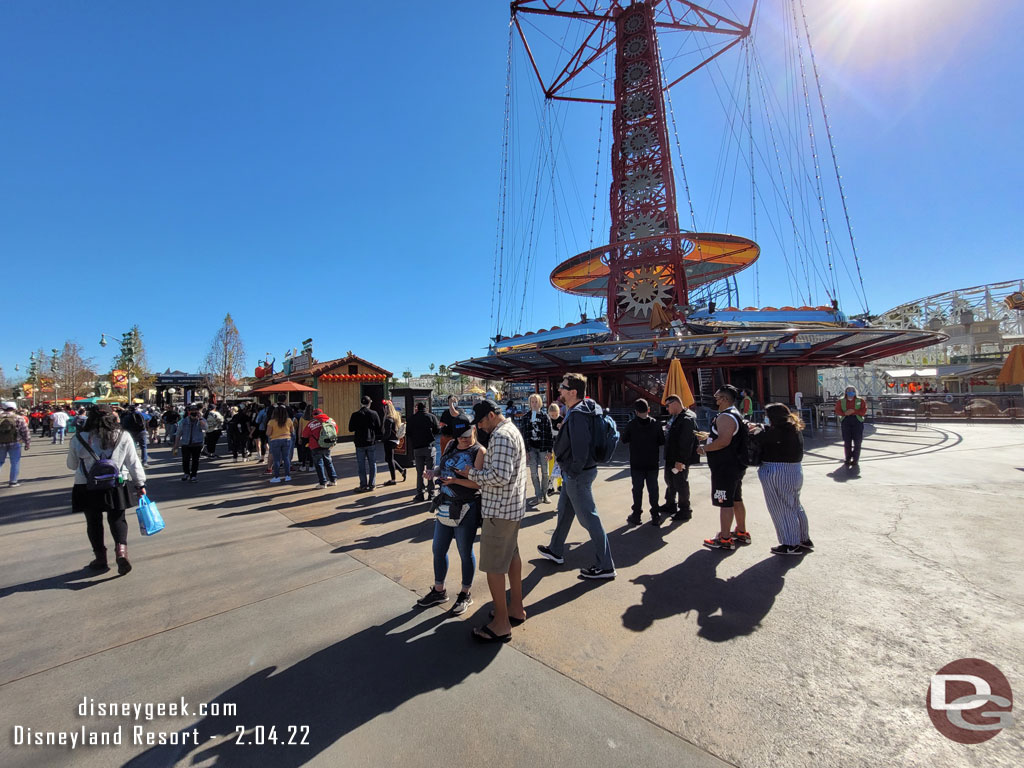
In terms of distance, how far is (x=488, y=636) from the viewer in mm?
2885

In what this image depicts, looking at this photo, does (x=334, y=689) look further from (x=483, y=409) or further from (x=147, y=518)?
(x=147, y=518)

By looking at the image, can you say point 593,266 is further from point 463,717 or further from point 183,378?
point 183,378

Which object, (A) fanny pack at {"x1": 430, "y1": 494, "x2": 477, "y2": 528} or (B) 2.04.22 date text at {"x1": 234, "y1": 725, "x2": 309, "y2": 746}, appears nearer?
(B) 2.04.22 date text at {"x1": 234, "y1": 725, "x2": 309, "y2": 746}

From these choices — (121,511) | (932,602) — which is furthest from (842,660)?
(121,511)

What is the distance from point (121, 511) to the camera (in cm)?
423

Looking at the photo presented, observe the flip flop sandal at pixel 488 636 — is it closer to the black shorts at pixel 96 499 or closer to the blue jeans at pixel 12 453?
the black shorts at pixel 96 499

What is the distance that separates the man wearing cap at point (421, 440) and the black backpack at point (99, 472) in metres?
3.77

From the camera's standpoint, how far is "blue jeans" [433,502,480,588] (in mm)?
3309

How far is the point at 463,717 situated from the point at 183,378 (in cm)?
3756

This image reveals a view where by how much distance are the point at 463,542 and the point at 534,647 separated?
912 millimetres

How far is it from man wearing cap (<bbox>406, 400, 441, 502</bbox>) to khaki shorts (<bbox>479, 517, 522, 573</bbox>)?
4.20 meters

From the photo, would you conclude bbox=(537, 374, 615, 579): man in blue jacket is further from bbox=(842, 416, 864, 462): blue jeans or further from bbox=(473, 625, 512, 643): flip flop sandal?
bbox=(842, 416, 864, 462): blue jeans

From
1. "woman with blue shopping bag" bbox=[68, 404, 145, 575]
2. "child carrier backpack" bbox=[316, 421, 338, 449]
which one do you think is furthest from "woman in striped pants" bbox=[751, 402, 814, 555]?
"child carrier backpack" bbox=[316, 421, 338, 449]

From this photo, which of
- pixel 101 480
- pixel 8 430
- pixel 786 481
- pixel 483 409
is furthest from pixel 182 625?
pixel 8 430
